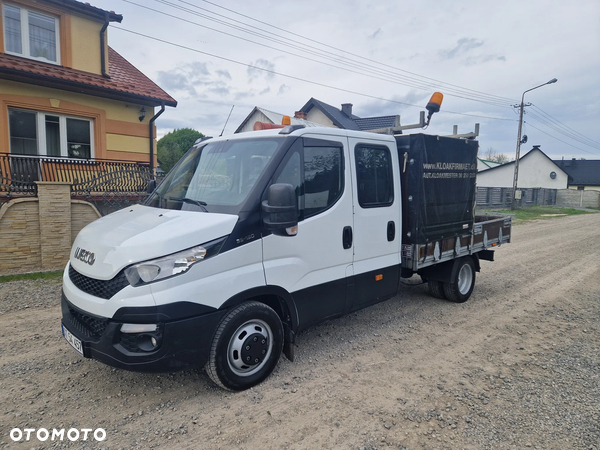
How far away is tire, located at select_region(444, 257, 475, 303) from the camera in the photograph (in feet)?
20.2

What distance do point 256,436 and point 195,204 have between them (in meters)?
2.06

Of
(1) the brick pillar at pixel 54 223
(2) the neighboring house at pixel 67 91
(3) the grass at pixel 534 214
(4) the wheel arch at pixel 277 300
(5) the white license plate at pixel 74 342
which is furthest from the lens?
(3) the grass at pixel 534 214

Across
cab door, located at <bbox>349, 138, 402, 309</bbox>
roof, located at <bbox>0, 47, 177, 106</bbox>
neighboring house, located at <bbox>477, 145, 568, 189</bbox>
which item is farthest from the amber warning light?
neighboring house, located at <bbox>477, 145, 568, 189</bbox>

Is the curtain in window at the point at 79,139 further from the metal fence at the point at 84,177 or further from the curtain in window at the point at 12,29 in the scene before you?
the curtain in window at the point at 12,29

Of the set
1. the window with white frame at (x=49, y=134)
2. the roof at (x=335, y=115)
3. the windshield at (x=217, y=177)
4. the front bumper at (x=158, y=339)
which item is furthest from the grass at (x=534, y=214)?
the front bumper at (x=158, y=339)

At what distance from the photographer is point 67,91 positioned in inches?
401

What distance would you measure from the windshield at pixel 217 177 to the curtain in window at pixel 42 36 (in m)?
8.75

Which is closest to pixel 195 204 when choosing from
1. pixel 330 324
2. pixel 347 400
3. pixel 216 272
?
pixel 216 272

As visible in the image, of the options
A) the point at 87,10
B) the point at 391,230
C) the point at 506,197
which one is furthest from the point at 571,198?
the point at 87,10

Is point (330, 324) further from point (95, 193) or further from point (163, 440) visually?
point (95, 193)

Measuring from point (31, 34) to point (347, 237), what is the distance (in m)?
10.7

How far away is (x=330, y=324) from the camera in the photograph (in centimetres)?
529

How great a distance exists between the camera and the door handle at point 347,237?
4.27 m

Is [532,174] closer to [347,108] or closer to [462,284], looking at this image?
[347,108]
